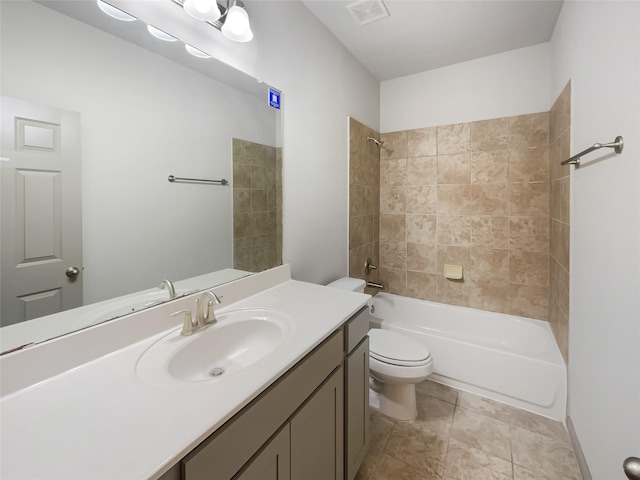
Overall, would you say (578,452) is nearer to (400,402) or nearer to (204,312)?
(400,402)

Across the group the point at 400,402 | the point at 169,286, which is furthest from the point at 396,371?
the point at 169,286

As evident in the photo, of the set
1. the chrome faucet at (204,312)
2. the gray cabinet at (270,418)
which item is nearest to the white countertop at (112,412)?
the gray cabinet at (270,418)

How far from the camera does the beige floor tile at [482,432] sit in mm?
1521

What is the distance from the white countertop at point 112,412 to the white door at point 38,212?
5.2 inches

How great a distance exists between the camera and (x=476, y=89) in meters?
2.33

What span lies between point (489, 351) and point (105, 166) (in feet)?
7.63

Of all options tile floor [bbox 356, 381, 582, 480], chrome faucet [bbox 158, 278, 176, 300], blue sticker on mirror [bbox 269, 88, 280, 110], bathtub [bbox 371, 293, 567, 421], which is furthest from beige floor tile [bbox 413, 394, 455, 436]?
blue sticker on mirror [bbox 269, 88, 280, 110]

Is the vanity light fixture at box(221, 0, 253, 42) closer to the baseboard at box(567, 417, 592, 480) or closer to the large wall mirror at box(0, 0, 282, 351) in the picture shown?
the large wall mirror at box(0, 0, 282, 351)

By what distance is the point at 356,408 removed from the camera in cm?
123

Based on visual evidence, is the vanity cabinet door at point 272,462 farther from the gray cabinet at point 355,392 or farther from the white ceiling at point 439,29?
the white ceiling at point 439,29

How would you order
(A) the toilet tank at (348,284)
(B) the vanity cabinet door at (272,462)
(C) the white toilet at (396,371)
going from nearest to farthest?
(B) the vanity cabinet door at (272,462) → (C) the white toilet at (396,371) → (A) the toilet tank at (348,284)

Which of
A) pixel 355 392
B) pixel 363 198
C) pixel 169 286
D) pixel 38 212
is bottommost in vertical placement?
pixel 355 392

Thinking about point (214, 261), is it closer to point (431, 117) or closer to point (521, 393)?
point (521, 393)

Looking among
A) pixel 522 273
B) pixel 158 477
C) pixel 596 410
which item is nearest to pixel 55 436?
pixel 158 477
